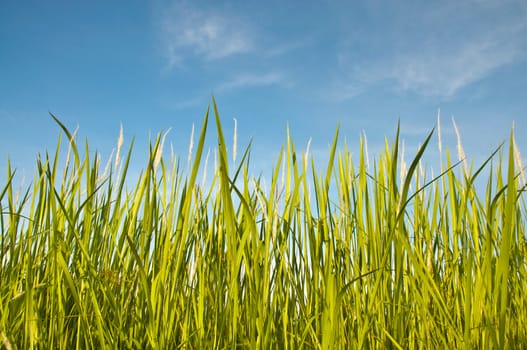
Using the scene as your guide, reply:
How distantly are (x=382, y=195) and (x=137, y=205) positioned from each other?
3.15ft

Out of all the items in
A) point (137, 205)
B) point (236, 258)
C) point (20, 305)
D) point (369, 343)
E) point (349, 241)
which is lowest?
point (369, 343)

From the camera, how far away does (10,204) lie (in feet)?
5.71

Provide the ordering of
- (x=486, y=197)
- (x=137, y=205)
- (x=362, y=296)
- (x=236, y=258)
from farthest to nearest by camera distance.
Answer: (x=486, y=197)
(x=137, y=205)
(x=362, y=296)
(x=236, y=258)

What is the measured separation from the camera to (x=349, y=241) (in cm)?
165

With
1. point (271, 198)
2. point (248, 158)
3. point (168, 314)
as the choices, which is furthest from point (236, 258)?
point (248, 158)

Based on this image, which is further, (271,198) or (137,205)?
(137,205)

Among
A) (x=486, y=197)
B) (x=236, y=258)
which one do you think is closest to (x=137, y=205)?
(x=236, y=258)

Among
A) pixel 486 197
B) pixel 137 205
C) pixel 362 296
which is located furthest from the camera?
pixel 486 197

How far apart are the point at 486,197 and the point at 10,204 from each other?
2052 mm

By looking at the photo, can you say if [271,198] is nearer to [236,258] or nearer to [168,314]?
[236,258]

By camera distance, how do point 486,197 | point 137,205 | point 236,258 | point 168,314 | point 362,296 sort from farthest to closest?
point 486,197 < point 137,205 < point 362,296 < point 168,314 < point 236,258

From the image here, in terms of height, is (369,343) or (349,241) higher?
(349,241)

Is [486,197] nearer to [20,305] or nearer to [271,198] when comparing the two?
[271,198]

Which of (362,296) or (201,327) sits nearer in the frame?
(201,327)
